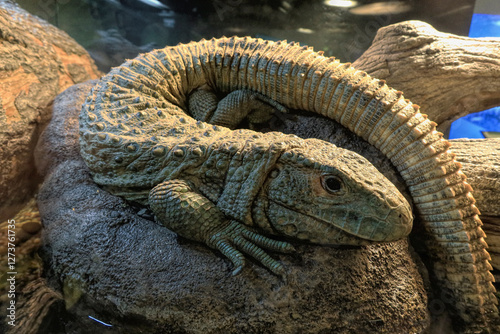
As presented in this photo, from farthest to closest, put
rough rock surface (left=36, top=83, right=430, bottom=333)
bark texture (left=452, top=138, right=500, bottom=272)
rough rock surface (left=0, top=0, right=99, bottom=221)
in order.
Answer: rough rock surface (left=0, top=0, right=99, bottom=221) → bark texture (left=452, top=138, right=500, bottom=272) → rough rock surface (left=36, top=83, right=430, bottom=333)

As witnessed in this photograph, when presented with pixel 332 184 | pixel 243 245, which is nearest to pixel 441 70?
pixel 332 184

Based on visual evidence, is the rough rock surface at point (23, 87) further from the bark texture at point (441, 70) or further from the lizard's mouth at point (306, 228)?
the bark texture at point (441, 70)

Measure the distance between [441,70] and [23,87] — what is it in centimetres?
414

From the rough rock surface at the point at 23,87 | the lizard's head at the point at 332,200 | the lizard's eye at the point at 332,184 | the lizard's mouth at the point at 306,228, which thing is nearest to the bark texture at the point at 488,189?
the lizard's head at the point at 332,200

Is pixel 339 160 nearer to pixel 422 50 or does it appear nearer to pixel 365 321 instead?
pixel 365 321

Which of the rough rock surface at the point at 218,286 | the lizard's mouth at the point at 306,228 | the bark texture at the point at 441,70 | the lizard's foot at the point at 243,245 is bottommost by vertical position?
the rough rock surface at the point at 218,286

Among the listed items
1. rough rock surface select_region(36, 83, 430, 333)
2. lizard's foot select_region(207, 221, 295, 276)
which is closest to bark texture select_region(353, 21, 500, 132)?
rough rock surface select_region(36, 83, 430, 333)

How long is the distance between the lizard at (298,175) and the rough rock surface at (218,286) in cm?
13

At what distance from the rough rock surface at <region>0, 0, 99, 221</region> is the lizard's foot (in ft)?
6.74

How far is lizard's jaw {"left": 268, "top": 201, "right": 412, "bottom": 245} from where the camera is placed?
1.65 metres

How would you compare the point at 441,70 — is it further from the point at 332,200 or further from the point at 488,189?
the point at 332,200

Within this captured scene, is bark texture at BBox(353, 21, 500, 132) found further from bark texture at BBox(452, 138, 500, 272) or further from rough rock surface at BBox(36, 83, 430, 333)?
rough rock surface at BBox(36, 83, 430, 333)

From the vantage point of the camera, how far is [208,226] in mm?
1923

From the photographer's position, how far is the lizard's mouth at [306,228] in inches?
70.3
